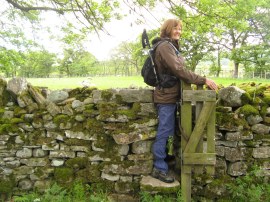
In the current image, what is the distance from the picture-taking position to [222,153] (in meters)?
4.69

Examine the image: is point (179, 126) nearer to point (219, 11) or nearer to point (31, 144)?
point (31, 144)

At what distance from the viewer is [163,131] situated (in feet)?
14.8

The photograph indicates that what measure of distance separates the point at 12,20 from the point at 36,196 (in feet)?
24.6

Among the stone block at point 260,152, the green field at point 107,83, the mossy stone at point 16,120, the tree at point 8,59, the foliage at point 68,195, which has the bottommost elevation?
the foliage at point 68,195

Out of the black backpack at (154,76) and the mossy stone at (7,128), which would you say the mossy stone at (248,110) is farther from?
the mossy stone at (7,128)

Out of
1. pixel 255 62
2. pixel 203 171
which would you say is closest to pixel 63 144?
pixel 203 171

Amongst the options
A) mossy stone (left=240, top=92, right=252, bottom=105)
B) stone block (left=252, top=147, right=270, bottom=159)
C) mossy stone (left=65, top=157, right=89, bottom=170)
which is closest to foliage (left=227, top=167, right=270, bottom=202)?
stone block (left=252, top=147, right=270, bottom=159)

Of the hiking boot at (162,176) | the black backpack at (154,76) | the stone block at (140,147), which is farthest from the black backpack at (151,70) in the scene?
the hiking boot at (162,176)

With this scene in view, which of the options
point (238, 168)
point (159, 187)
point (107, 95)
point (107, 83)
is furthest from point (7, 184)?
point (107, 83)

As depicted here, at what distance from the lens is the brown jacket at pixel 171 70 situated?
164 inches

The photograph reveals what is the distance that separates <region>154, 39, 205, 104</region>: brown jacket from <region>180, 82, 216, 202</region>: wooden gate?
0.16 m

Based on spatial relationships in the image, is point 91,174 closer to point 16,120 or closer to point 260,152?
point 16,120

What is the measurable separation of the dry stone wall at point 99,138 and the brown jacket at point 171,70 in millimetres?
400

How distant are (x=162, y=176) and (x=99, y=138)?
4.11 ft
